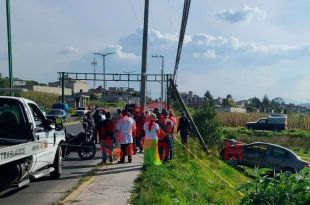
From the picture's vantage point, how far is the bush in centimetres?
594

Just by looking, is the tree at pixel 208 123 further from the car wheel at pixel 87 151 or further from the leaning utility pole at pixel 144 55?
the car wheel at pixel 87 151

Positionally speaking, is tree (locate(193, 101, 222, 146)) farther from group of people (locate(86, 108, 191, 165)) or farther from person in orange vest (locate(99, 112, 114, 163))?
person in orange vest (locate(99, 112, 114, 163))

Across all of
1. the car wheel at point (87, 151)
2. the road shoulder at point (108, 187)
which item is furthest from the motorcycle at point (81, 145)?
the road shoulder at point (108, 187)

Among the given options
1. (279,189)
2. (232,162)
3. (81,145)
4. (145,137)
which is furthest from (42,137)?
(232,162)

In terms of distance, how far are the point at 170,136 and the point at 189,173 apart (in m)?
1.60

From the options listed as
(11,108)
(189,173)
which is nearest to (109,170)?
(189,173)

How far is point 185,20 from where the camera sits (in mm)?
16875

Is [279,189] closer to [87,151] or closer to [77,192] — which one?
[77,192]

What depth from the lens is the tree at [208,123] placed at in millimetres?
33031

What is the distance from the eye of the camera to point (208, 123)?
33500mm

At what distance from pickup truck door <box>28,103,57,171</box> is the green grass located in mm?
2052

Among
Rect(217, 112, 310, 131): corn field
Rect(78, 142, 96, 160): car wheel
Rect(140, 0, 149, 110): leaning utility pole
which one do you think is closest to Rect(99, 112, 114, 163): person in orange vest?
Rect(78, 142, 96, 160): car wheel

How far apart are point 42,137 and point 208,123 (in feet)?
76.1

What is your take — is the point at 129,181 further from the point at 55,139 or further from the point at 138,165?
the point at 138,165
